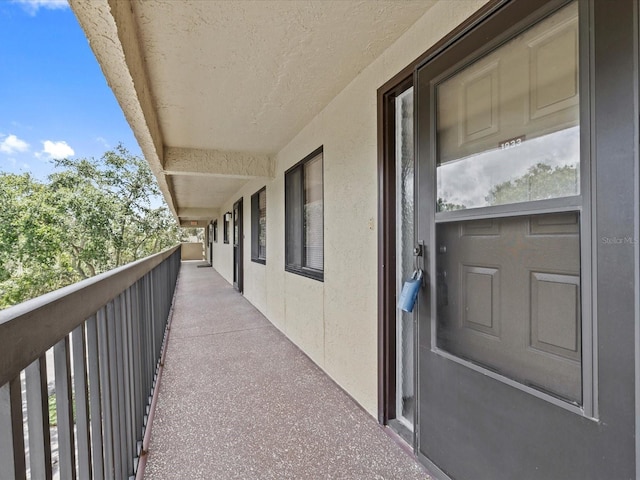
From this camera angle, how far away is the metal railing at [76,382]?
1.81ft

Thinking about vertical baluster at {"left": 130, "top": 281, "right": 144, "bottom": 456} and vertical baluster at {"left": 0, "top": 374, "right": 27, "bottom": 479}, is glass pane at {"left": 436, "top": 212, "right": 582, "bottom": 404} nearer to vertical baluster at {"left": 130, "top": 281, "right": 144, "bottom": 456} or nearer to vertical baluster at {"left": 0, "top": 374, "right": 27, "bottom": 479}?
vertical baluster at {"left": 0, "top": 374, "right": 27, "bottom": 479}

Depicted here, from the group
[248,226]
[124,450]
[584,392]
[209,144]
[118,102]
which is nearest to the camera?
[584,392]

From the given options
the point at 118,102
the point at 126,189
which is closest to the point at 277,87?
the point at 118,102

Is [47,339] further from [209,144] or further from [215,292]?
[215,292]

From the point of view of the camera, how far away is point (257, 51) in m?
1.93

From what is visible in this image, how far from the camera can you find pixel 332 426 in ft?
6.75

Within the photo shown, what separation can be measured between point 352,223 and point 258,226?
11.0 feet

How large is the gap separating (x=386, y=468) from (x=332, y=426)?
468 millimetres

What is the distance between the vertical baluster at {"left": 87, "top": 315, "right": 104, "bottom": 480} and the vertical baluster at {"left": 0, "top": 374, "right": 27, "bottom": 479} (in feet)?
1.81

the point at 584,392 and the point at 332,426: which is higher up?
the point at 584,392

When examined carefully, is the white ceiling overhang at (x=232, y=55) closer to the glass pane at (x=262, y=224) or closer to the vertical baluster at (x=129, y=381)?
the vertical baluster at (x=129, y=381)

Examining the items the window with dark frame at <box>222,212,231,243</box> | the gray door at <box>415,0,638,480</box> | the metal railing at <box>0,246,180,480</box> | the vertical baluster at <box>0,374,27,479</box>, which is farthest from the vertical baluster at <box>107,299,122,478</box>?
the window with dark frame at <box>222,212,231,243</box>

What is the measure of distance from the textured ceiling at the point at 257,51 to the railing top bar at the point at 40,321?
1.45m

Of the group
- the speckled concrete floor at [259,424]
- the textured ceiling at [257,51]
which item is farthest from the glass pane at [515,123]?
the speckled concrete floor at [259,424]
